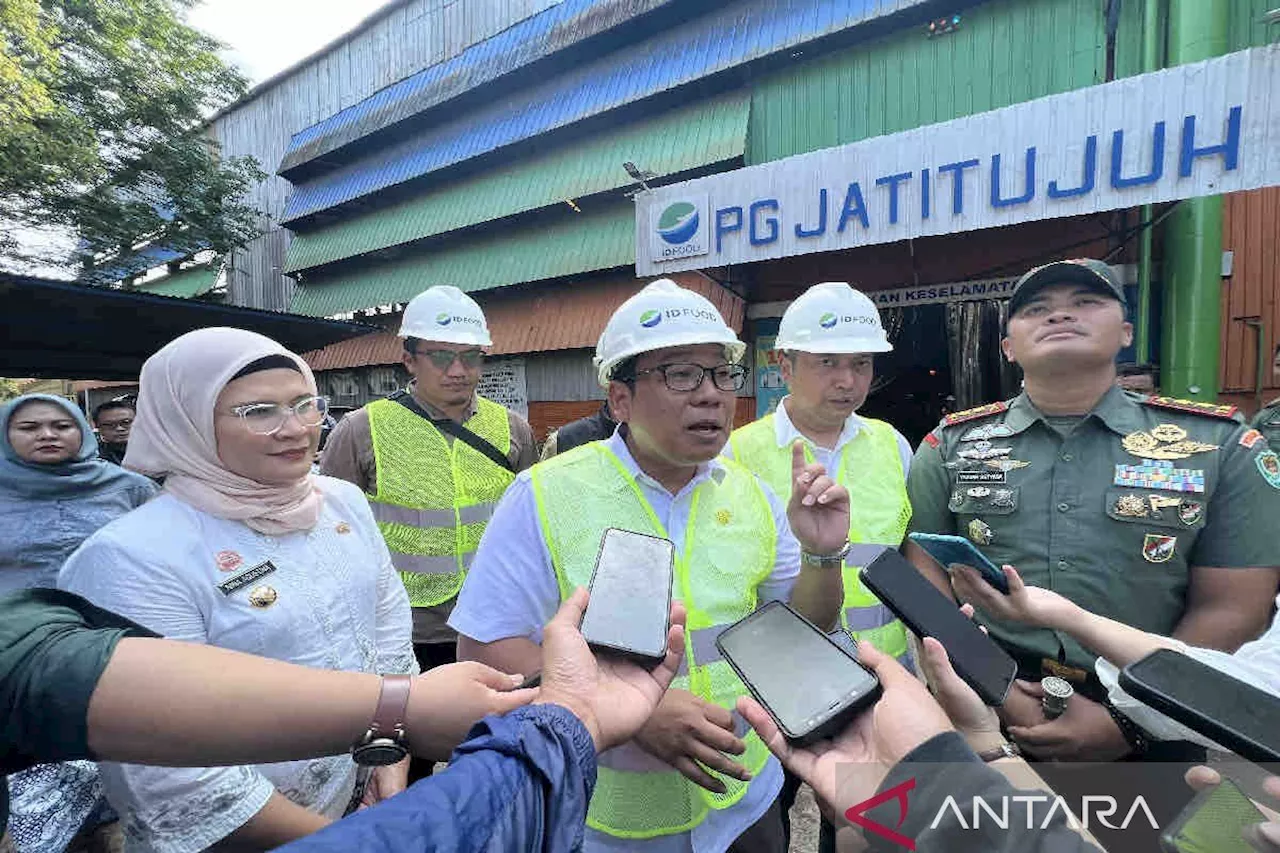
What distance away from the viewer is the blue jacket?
2.41ft

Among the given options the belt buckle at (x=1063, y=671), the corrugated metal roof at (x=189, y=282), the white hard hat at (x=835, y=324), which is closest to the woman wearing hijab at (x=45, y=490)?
the white hard hat at (x=835, y=324)

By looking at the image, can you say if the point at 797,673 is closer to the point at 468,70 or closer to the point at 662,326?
the point at 662,326

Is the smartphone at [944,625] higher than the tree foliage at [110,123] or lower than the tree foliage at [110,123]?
lower

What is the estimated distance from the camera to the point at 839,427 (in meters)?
3.11

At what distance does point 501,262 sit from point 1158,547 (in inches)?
519

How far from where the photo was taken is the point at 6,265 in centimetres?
1191

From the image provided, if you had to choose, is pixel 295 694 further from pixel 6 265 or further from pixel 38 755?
pixel 6 265

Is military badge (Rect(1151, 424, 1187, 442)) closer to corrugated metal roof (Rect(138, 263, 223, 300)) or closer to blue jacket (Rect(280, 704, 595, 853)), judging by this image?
blue jacket (Rect(280, 704, 595, 853))

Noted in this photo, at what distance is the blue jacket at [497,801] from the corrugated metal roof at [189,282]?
78.6ft

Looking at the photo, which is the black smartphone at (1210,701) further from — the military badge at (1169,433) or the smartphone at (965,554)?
the military badge at (1169,433)

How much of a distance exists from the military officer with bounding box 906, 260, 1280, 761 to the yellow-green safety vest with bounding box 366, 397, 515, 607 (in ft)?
7.87

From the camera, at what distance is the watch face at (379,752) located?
3.70 feet

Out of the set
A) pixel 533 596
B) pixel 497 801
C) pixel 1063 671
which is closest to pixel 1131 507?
pixel 1063 671

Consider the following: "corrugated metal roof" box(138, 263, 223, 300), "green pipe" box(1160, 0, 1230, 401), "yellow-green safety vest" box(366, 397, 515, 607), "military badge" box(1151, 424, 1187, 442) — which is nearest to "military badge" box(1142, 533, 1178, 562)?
"military badge" box(1151, 424, 1187, 442)
